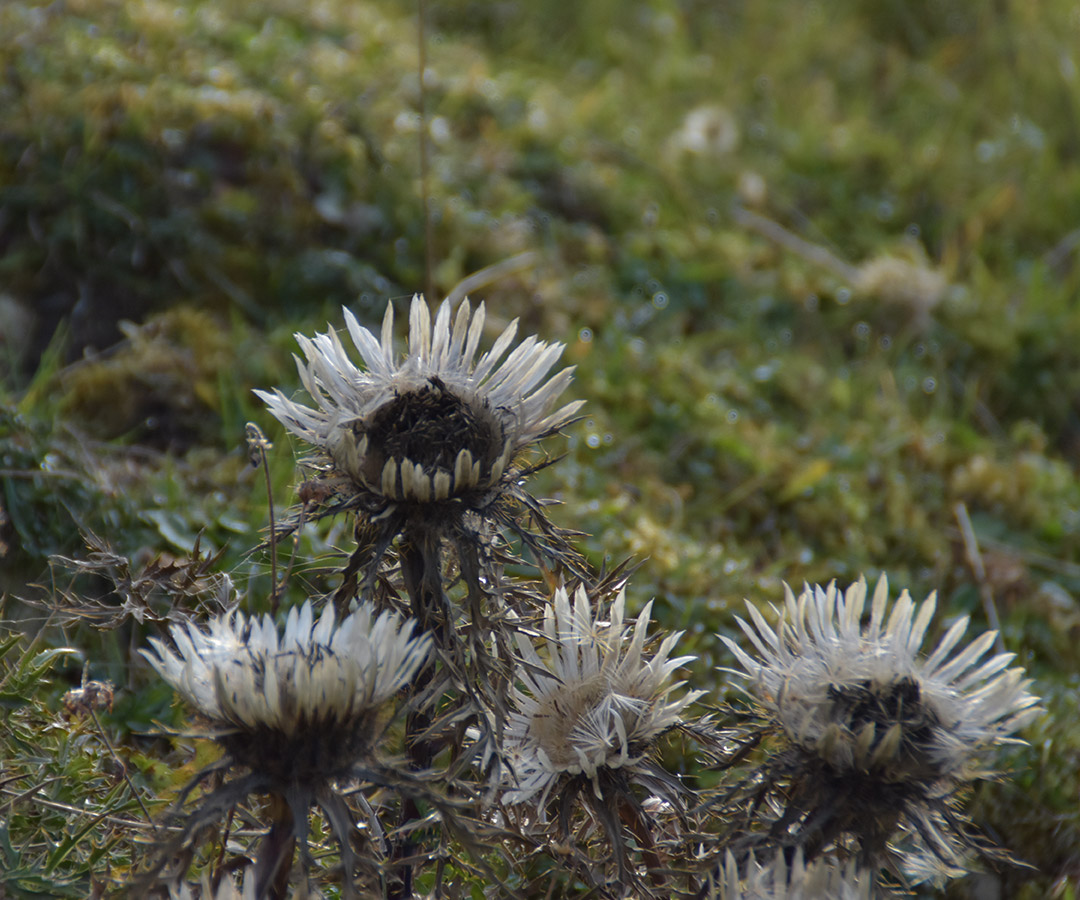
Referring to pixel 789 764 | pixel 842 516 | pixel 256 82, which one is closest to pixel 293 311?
pixel 256 82

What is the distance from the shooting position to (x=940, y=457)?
9.77 feet

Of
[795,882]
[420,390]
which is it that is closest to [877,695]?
[795,882]

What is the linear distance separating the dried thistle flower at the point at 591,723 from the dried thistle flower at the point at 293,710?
239 mm

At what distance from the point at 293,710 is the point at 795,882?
586 millimetres

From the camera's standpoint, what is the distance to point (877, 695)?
1.26 metres

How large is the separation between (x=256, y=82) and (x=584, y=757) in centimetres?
272

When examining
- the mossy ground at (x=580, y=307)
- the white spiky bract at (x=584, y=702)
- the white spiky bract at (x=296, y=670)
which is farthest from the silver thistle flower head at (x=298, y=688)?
the mossy ground at (x=580, y=307)

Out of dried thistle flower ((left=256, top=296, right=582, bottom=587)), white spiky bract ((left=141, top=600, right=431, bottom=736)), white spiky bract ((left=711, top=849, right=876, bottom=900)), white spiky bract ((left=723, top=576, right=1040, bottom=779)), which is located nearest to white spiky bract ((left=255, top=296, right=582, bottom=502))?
dried thistle flower ((left=256, top=296, right=582, bottom=587))

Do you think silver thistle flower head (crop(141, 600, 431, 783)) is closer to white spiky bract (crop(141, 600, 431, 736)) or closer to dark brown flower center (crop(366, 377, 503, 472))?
white spiky bract (crop(141, 600, 431, 736))

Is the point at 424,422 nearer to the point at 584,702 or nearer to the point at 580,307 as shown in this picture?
the point at 584,702

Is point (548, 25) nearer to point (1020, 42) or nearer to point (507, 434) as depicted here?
point (1020, 42)

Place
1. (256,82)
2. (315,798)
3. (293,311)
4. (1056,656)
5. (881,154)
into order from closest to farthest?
(315,798)
(1056,656)
(293,311)
(256,82)
(881,154)

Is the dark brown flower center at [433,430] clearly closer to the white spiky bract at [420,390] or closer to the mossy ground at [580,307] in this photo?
the white spiky bract at [420,390]

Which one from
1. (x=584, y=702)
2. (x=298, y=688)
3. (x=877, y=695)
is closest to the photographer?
(x=298, y=688)
